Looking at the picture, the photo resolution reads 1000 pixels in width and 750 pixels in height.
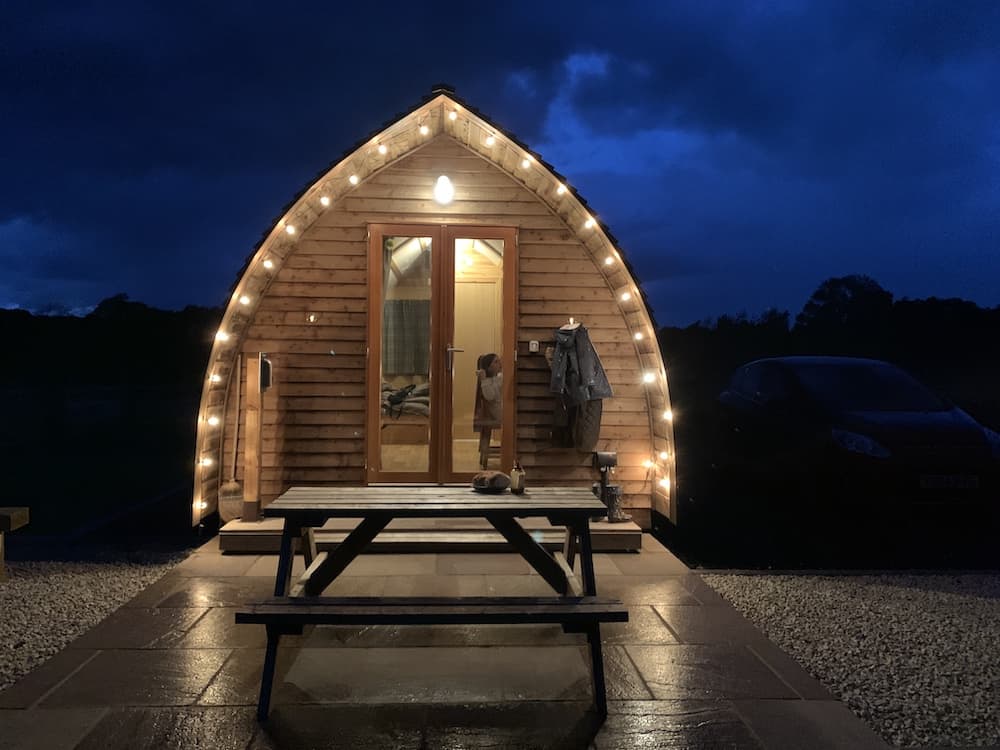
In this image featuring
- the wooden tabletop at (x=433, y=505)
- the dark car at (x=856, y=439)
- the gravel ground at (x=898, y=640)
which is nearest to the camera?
the gravel ground at (x=898, y=640)

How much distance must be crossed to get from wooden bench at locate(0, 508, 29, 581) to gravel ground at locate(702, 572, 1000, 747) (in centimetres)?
509

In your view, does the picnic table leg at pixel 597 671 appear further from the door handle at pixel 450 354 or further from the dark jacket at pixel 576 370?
the door handle at pixel 450 354

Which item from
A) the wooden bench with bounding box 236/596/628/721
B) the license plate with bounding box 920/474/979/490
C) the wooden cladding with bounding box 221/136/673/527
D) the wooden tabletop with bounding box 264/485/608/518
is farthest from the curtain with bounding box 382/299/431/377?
the license plate with bounding box 920/474/979/490

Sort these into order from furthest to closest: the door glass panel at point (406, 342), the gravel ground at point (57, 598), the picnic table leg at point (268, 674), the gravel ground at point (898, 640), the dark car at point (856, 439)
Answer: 1. the dark car at point (856, 439)
2. the door glass panel at point (406, 342)
3. the gravel ground at point (57, 598)
4. the gravel ground at point (898, 640)
5. the picnic table leg at point (268, 674)

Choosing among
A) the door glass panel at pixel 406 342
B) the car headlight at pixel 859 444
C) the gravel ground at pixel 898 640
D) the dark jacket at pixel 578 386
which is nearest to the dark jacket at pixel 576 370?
the dark jacket at pixel 578 386

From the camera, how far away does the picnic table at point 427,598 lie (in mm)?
3117

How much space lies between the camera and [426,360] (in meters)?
6.73

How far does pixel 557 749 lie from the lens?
9.25 ft

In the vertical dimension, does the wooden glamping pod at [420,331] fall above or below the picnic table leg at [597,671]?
above

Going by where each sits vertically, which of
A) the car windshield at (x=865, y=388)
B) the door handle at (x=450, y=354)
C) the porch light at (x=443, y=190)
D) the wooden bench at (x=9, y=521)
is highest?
the porch light at (x=443, y=190)

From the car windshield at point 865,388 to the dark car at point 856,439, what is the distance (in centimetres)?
1

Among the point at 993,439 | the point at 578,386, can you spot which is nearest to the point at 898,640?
the point at 578,386

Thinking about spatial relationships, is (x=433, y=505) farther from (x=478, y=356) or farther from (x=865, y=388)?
(x=865, y=388)

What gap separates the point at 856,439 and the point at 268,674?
631 centimetres
